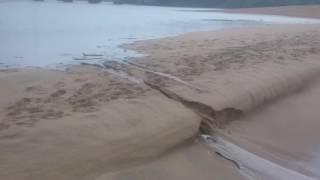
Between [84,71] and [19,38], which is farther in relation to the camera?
[19,38]

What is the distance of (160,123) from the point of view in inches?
219

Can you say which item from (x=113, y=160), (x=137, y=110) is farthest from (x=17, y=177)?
(x=137, y=110)

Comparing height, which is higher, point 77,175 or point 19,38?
point 77,175

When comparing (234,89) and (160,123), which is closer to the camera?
(160,123)

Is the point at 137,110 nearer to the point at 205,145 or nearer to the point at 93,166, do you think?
the point at 205,145

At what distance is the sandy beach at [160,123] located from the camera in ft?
15.3

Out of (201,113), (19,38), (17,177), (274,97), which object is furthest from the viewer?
(19,38)

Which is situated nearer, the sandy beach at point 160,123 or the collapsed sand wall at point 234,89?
the sandy beach at point 160,123

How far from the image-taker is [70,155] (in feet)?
15.0

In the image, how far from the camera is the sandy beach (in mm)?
4656

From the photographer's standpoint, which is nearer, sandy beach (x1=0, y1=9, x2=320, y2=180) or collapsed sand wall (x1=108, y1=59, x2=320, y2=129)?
sandy beach (x1=0, y1=9, x2=320, y2=180)

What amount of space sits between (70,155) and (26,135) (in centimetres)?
56

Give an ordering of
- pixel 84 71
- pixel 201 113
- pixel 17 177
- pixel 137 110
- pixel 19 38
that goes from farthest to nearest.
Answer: pixel 19 38, pixel 84 71, pixel 201 113, pixel 137 110, pixel 17 177

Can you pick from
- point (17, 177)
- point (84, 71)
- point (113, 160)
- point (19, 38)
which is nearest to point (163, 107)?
point (113, 160)
